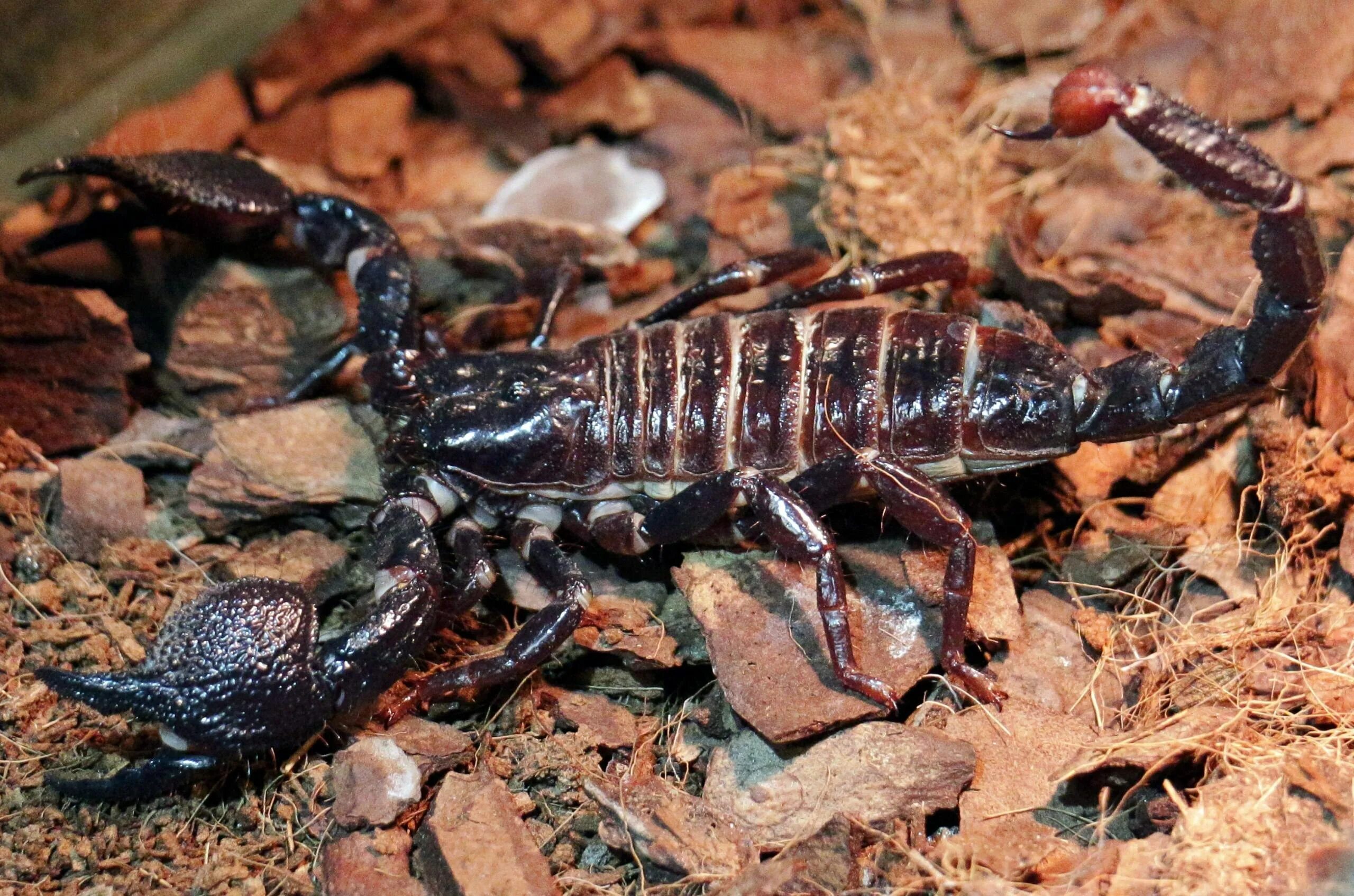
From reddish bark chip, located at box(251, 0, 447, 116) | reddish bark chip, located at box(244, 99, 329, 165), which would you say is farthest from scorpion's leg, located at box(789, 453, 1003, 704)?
reddish bark chip, located at box(251, 0, 447, 116)

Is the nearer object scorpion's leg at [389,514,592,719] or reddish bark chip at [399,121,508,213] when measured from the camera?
scorpion's leg at [389,514,592,719]

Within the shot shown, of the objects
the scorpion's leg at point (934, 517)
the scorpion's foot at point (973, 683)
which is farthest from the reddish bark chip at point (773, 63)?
the scorpion's foot at point (973, 683)

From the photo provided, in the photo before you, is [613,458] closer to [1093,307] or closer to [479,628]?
[479,628]

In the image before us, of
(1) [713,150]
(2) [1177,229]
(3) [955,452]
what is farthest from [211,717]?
(2) [1177,229]

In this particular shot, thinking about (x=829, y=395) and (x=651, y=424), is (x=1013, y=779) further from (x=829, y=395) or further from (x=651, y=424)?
(x=651, y=424)

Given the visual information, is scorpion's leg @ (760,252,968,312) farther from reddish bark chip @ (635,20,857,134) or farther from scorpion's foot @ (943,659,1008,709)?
scorpion's foot @ (943,659,1008,709)

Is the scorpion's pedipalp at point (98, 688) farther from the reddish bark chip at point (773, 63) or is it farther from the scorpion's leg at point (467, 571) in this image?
the reddish bark chip at point (773, 63)
